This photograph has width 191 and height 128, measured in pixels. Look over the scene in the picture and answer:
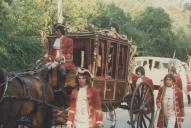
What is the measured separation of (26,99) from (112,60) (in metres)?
4.25

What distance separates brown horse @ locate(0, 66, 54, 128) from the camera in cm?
936

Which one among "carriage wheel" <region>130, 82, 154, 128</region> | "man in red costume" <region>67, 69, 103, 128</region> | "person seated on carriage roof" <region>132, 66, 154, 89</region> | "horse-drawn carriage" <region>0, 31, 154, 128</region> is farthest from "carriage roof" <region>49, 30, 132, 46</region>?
"man in red costume" <region>67, 69, 103, 128</region>

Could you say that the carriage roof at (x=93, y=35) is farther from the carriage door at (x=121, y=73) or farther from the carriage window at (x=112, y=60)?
the carriage door at (x=121, y=73)

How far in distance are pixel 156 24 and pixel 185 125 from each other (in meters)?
39.4

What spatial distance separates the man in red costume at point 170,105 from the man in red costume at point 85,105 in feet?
10.3

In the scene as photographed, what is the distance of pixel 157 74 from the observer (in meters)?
34.5

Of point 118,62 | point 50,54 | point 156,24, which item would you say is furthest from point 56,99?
point 156,24

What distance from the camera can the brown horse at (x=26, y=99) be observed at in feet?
30.7

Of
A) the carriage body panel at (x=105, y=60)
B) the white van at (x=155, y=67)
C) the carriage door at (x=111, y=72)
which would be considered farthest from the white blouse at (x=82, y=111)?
the white van at (x=155, y=67)

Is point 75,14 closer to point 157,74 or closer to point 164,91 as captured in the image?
point 157,74

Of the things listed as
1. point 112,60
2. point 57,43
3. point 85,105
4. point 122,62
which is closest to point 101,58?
point 112,60

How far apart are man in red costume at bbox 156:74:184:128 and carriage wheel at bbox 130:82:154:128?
136cm

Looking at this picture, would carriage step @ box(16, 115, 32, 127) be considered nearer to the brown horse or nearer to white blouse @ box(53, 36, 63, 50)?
the brown horse

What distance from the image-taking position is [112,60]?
13.9 m
